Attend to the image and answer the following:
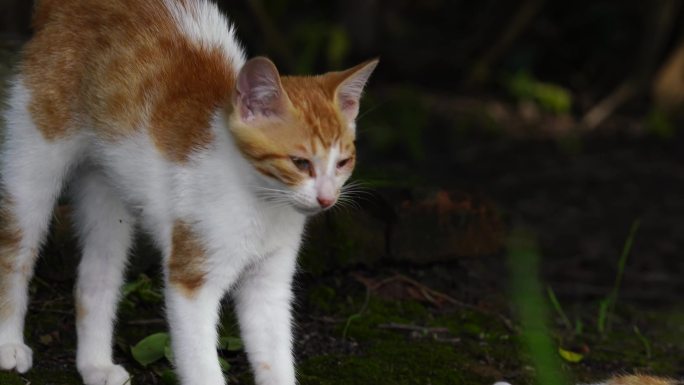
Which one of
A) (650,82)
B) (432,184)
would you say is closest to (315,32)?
(650,82)

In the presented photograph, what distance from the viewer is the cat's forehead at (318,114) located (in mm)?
3475

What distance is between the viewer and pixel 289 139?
346 cm

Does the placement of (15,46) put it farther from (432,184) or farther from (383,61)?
(383,61)

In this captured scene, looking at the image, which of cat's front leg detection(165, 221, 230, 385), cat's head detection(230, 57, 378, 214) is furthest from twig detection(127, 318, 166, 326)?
cat's head detection(230, 57, 378, 214)

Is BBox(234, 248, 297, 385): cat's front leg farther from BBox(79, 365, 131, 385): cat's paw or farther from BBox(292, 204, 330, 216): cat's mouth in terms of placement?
BBox(79, 365, 131, 385): cat's paw

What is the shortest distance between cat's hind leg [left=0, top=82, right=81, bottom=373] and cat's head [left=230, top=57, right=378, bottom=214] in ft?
3.03

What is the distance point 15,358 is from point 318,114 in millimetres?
1548

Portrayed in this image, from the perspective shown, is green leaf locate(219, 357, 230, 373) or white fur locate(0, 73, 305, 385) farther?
green leaf locate(219, 357, 230, 373)

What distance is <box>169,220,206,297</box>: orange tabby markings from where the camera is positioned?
3.61m

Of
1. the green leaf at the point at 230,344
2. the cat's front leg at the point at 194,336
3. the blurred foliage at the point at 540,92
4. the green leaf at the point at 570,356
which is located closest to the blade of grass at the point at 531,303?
the cat's front leg at the point at 194,336

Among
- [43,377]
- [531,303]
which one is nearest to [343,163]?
[43,377]

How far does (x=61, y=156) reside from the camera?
4098 millimetres

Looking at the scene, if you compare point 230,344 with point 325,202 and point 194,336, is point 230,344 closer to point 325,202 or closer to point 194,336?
point 194,336

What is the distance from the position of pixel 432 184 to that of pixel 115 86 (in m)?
2.29
